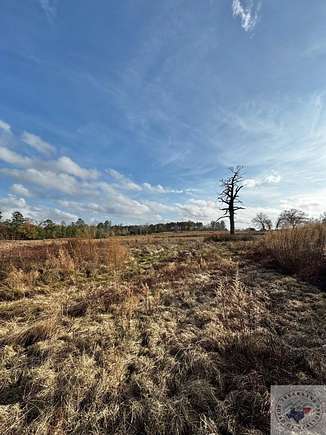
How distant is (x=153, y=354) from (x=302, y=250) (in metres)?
7.10

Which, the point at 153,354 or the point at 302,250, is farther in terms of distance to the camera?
the point at 302,250

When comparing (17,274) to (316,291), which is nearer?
(316,291)

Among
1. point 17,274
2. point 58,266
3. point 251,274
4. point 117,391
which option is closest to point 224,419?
point 117,391

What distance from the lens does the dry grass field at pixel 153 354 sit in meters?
1.93

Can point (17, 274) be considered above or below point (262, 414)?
above

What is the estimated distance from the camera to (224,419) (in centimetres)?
190

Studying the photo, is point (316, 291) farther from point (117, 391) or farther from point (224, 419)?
point (117, 391)

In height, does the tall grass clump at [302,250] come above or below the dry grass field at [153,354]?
above

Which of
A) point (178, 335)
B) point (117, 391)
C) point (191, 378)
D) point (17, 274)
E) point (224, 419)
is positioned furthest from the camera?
point (17, 274)

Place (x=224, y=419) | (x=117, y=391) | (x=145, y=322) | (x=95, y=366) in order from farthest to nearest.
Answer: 1. (x=145, y=322)
2. (x=95, y=366)
3. (x=117, y=391)
4. (x=224, y=419)

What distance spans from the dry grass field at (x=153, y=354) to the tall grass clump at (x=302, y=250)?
1087mm

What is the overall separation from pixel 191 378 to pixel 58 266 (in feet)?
20.0

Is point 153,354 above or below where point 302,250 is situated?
below

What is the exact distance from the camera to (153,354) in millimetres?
2857
